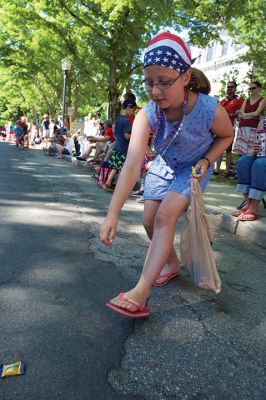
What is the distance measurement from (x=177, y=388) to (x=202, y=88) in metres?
1.83

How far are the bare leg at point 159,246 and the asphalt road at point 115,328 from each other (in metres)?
0.18

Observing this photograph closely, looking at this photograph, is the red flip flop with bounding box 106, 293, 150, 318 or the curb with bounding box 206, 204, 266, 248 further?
the curb with bounding box 206, 204, 266, 248

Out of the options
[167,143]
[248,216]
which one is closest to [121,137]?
[248,216]

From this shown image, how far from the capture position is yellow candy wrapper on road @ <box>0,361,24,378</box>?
1793 millimetres

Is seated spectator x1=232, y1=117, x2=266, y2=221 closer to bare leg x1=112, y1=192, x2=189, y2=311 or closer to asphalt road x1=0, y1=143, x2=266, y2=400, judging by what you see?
asphalt road x1=0, y1=143, x2=266, y2=400

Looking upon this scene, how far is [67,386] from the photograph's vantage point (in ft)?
5.75

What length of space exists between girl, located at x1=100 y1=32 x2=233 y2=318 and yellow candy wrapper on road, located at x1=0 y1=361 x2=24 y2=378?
2.18 ft

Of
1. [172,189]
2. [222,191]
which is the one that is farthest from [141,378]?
[222,191]

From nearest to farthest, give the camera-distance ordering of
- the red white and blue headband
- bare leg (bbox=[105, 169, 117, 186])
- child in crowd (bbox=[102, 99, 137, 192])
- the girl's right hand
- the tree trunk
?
the red white and blue headband < the girl's right hand < child in crowd (bbox=[102, 99, 137, 192]) < bare leg (bbox=[105, 169, 117, 186]) < the tree trunk

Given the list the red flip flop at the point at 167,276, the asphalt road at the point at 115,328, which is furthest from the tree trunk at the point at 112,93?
the red flip flop at the point at 167,276

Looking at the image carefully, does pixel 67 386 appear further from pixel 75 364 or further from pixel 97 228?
pixel 97 228

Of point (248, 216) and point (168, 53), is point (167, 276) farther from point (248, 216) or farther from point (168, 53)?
point (248, 216)

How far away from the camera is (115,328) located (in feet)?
7.52

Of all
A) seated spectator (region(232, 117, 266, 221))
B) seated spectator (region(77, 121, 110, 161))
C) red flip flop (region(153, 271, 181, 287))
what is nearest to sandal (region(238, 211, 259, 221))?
seated spectator (region(232, 117, 266, 221))
